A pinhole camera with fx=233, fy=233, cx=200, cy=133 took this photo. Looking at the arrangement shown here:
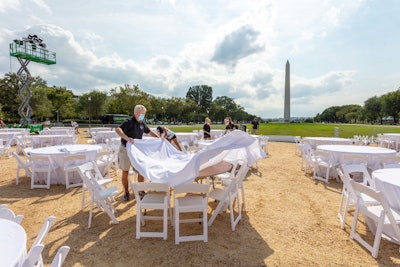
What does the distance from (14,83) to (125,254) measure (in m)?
47.5

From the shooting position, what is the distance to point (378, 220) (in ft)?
9.92

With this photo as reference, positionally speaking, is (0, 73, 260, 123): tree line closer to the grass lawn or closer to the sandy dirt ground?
the grass lawn

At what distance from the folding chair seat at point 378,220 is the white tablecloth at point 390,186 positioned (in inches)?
5.2

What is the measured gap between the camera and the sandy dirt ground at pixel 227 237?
3.06 meters

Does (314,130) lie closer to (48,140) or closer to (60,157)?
(48,140)

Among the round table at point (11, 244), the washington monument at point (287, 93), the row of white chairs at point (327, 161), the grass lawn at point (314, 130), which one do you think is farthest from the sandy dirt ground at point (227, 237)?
the washington monument at point (287, 93)

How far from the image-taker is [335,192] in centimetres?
579

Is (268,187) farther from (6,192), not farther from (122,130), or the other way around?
(6,192)

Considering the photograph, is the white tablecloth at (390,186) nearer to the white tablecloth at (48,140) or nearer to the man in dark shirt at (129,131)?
the man in dark shirt at (129,131)

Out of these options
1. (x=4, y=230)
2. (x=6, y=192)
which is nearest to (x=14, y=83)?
(x=6, y=192)

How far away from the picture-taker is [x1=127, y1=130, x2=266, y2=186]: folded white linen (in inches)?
126

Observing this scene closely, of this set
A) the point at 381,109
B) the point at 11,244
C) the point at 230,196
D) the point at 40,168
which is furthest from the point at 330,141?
the point at 381,109

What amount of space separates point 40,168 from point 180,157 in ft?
13.7

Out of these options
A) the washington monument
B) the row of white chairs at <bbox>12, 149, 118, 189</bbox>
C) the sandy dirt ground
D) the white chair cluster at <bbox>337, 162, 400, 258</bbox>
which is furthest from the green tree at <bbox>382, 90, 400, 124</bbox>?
the row of white chairs at <bbox>12, 149, 118, 189</bbox>
